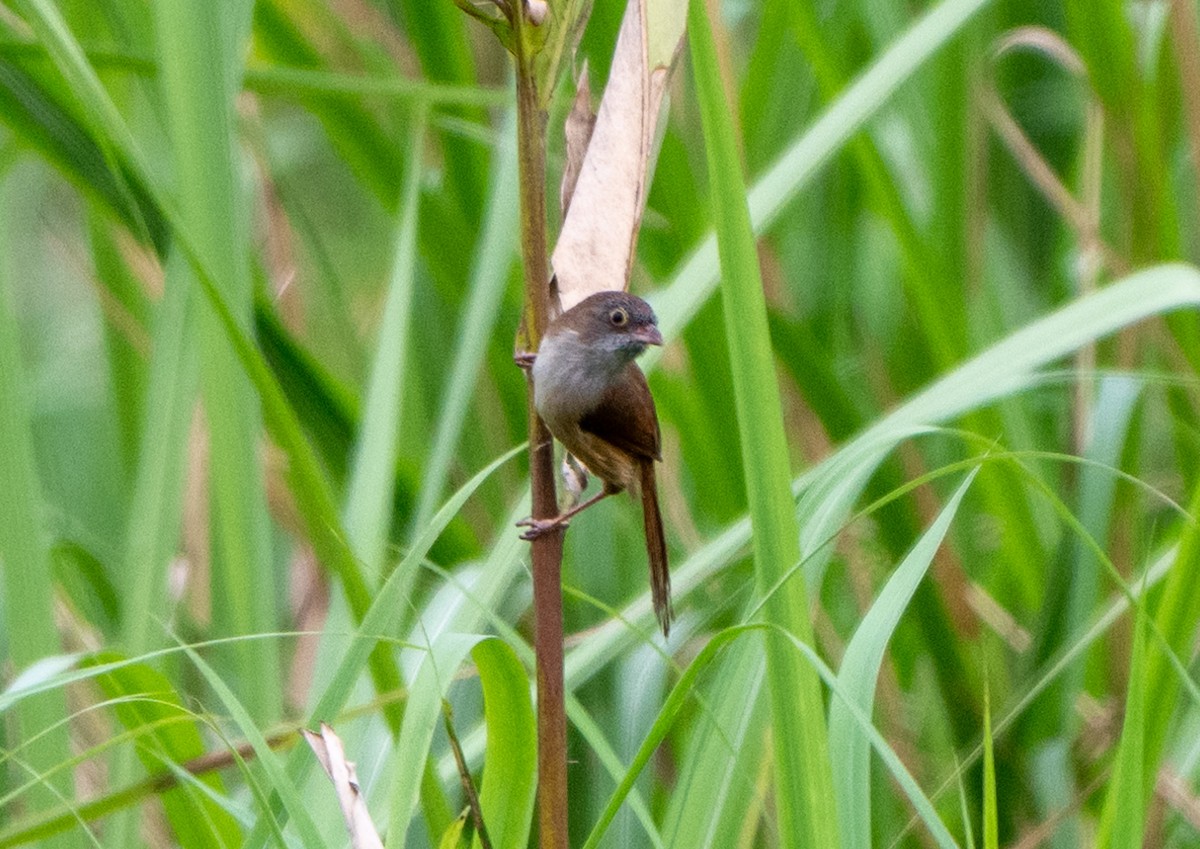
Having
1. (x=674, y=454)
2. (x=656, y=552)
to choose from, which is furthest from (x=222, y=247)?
(x=674, y=454)

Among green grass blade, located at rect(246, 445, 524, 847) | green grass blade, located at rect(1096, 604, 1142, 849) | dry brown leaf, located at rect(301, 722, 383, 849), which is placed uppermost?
green grass blade, located at rect(246, 445, 524, 847)

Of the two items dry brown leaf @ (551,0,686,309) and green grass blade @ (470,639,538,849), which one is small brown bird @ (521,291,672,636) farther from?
green grass blade @ (470,639,538,849)

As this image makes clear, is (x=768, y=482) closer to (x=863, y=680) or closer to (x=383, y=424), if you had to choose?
(x=863, y=680)

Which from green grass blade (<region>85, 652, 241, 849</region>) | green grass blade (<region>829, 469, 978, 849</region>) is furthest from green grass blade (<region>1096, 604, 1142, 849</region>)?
green grass blade (<region>85, 652, 241, 849</region>)

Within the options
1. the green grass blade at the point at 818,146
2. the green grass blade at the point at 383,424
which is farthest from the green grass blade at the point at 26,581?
the green grass blade at the point at 818,146

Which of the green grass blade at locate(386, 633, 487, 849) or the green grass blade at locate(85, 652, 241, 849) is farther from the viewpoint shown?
the green grass blade at locate(85, 652, 241, 849)

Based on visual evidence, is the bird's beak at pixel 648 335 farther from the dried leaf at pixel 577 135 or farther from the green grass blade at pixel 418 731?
the green grass blade at pixel 418 731
